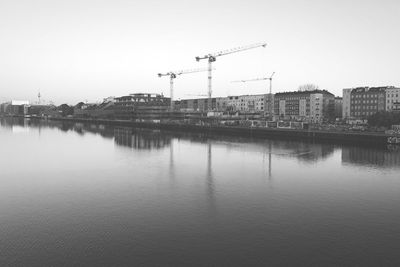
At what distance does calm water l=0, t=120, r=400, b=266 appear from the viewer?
41.5 feet

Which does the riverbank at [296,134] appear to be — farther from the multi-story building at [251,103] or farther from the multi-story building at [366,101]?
the multi-story building at [251,103]

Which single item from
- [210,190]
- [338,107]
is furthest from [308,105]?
[210,190]

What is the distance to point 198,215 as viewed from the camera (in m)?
17.2

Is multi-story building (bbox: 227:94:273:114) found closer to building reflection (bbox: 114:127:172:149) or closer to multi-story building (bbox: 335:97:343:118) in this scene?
multi-story building (bbox: 335:97:343:118)

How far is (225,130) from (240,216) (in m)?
60.7

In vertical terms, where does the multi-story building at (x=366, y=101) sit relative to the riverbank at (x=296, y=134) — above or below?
above

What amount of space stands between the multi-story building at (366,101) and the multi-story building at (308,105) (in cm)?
1177

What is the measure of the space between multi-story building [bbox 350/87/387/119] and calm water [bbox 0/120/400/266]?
6715 cm

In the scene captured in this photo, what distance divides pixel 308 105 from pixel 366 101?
2178cm

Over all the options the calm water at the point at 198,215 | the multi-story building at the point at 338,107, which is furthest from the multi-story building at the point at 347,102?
the calm water at the point at 198,215

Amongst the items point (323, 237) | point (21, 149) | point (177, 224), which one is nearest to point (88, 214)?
point (177, 224)

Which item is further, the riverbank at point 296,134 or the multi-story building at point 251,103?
the multi-story building at point 251,103

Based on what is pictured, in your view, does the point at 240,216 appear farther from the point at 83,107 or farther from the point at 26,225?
the point at 83,107

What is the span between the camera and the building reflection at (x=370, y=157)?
113ft
